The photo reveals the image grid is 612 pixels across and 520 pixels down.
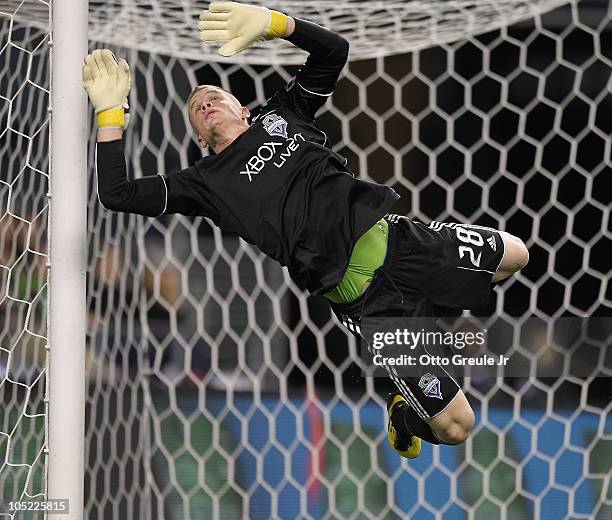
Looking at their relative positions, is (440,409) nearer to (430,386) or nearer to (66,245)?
(430,386)

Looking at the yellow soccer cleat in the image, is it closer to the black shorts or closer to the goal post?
the black shorts

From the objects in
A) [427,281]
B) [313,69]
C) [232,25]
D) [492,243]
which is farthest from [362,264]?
[232,25]

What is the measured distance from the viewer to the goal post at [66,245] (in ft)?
5.50

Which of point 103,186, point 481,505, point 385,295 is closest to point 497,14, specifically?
point 385,295

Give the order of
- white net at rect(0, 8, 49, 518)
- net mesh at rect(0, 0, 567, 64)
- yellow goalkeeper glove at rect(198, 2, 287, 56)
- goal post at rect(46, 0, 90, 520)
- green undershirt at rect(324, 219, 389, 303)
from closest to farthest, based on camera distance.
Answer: yellow goalkeeper glove at rect(198, 2, 287, 56), goal post at rect(46, 0, 90, 520), green undershirt at rect(324, 219, 389, 303), net mesh at rect(0, 0, 567, 64), white net at rect(0, 8, 49, 518)

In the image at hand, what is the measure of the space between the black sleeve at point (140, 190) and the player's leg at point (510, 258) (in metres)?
0.60

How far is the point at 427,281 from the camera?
1.82 metres

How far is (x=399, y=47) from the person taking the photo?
105 inches

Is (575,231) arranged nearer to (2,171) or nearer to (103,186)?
(2,171)

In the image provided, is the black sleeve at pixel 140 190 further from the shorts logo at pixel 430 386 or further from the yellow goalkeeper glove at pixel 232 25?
the shorts logo at pixel 430 386

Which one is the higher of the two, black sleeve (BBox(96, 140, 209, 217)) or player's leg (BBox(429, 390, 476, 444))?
black sleeve (BBox(96, 140, 209, 217))

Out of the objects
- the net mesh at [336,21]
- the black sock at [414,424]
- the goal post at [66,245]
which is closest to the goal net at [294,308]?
the net mesh at [336,21]

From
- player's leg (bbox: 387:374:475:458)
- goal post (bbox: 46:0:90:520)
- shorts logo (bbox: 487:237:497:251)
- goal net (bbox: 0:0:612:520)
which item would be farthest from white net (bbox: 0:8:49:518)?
shorts logo (bbox: 487:237:497:251)

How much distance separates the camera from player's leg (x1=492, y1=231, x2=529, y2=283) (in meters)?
1.87
